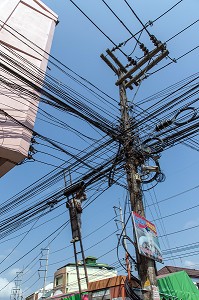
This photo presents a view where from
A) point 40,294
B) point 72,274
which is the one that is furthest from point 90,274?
point 40,294

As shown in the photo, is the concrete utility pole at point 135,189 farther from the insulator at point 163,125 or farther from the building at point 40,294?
the building at point 40,294

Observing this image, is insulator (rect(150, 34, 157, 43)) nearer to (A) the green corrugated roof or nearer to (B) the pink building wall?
(B) the pink building wall

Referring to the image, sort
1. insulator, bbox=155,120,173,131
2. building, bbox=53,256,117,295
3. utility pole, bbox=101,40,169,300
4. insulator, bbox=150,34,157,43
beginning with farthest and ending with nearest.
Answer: building, bbox=53,256,117,295
insulator, bbox=150,34,157,43
insulator, bbox=155,120,173,131
utility pole, bbox=101,40,169,300

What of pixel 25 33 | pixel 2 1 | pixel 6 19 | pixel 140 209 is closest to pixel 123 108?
pixel 140 209

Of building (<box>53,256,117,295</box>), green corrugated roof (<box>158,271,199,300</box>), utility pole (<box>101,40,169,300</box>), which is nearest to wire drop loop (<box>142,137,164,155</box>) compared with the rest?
utility pole (<box>101,40,169,300</box>)

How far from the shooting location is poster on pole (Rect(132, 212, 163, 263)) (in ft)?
22.3

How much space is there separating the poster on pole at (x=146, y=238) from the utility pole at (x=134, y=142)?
0.15 metres

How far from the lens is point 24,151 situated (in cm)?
745

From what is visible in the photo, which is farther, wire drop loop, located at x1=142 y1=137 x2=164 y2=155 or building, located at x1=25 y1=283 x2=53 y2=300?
building, located at x1=25 y1=283 x2=53 y2=300

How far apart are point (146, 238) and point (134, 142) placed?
273cm

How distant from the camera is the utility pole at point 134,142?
21.7 ft

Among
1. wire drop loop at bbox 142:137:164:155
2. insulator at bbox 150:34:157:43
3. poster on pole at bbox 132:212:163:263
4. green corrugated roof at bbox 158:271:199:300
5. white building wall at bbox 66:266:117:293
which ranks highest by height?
insulator at bbox 150:34:157:43

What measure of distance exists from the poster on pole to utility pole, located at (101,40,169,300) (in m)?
0.15

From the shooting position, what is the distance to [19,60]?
8.78 metres
